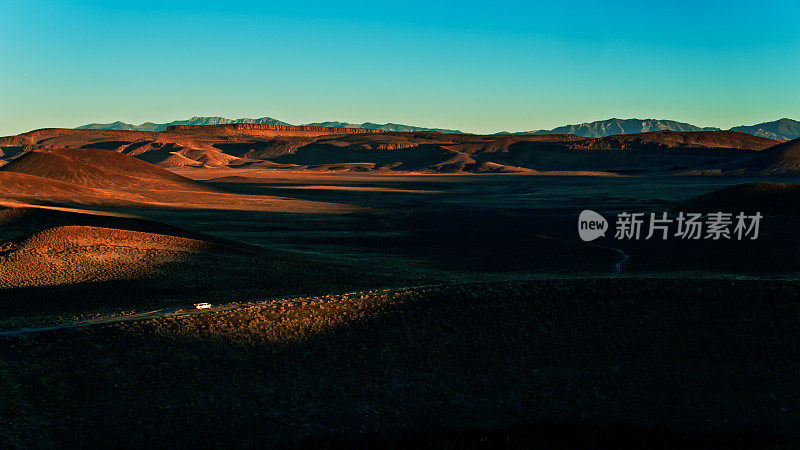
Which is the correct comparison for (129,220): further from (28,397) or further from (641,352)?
(641,352)

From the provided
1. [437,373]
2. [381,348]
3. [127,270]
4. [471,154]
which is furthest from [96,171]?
[471,154]

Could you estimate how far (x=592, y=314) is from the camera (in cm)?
1875

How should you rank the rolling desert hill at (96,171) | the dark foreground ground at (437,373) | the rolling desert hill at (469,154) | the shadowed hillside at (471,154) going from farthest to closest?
the rolling desert hill at (469,154) → the shadowed hillside at (471,154) → the rolling desert hill at (96,171) → the dark foreground ground at (437,373)

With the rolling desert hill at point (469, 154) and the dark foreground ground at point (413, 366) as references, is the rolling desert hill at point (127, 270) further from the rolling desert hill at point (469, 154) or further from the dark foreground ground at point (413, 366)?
A: the rolling desert hill at point (469, 154)

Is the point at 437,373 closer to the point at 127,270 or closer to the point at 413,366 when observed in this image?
the point at 413,366

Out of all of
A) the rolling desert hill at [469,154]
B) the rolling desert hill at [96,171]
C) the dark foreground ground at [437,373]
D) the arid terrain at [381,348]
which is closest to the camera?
the dark foreground ground at [437,373]

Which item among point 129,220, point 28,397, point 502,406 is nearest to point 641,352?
point 502,406

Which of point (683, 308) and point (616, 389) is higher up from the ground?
point (683, 308)

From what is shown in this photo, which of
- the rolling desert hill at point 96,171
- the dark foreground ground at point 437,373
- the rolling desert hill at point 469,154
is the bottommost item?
the dark foreground ground at point 437,373

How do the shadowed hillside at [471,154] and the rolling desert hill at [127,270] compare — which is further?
the shadowed hillside at [471,154]

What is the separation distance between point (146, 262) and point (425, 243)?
1766 centimetres

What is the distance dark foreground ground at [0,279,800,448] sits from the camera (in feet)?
45.3

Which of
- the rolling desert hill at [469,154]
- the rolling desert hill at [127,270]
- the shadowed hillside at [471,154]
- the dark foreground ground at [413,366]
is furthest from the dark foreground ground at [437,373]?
the shadowed hillside at [471,154]

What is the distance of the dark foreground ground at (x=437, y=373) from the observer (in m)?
13.8
